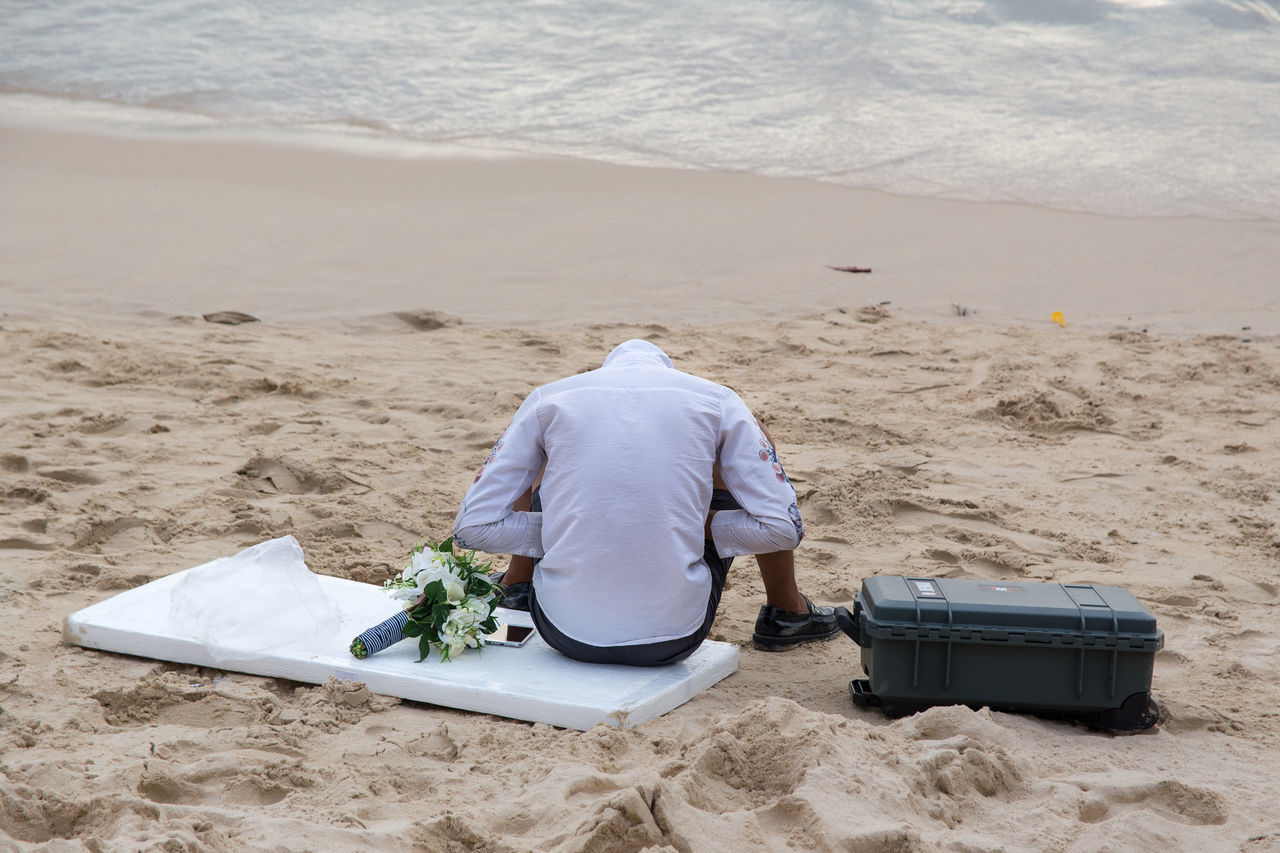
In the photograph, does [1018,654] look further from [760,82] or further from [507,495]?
[760,82]

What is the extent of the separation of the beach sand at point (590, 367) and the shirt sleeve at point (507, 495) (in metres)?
0.47

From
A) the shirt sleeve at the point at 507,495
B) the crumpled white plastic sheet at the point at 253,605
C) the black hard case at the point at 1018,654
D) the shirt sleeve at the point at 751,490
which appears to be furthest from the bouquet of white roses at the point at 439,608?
the black hard case at the point at 1018,654

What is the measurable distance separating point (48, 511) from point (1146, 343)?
5.47 m

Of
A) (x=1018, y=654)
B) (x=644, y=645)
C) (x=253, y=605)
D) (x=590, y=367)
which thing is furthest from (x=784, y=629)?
(x=590, y=367)

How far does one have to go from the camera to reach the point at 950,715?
8.95 ft

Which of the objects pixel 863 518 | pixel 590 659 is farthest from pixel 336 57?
pixel 590 659

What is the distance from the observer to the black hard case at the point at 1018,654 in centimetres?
284

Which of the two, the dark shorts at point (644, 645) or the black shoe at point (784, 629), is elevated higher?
the dark shorts at point (644, 645)

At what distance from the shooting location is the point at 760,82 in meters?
13.4

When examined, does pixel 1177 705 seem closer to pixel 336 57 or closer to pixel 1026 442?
pixel 1026 442

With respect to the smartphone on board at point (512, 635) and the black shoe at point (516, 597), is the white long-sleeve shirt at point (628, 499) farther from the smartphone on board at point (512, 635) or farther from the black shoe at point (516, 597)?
the black shoe at point (516, 597)

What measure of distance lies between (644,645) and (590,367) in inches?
125

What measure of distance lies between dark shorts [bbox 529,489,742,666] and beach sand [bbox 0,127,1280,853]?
15 centimetres

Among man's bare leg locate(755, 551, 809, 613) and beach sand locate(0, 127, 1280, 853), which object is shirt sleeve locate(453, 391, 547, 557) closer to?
beach sand locate(0, 127, 1280, 853)
